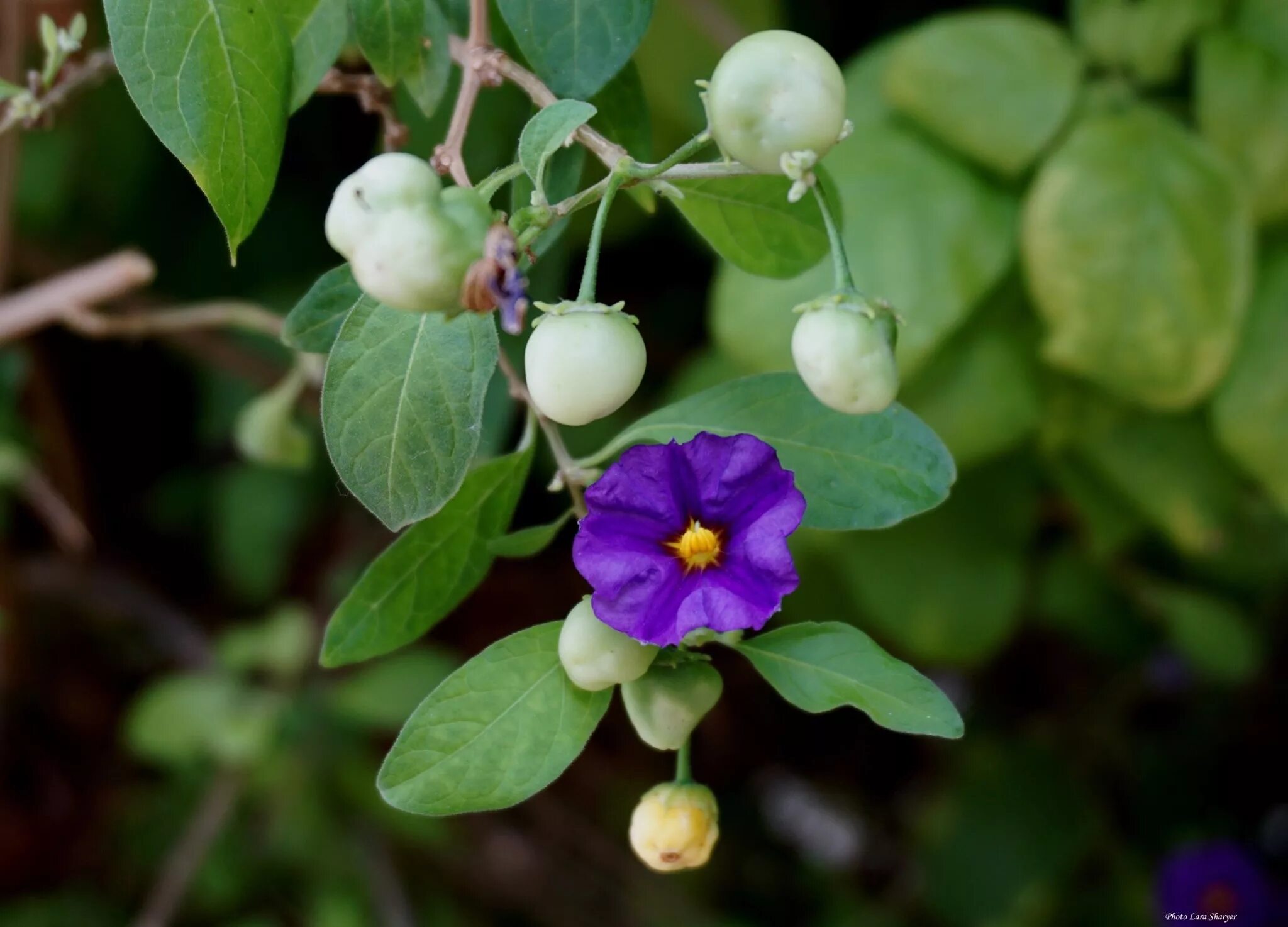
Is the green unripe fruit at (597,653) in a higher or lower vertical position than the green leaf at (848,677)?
higher

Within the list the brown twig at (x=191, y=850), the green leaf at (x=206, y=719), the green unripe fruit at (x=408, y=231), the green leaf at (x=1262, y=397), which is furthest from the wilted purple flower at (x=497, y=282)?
the brown twig at (x=191, y=850)

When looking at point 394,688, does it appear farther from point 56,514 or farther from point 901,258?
point 901,258

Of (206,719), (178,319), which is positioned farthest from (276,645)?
(178,319)

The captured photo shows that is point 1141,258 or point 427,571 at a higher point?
point 427,571

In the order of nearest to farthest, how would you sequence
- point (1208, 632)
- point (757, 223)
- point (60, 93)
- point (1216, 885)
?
point (757, 223)
point (60, 93)
point (1208, 632)
point (1216, 885)

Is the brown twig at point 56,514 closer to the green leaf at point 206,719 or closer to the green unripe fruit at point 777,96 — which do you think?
the green leaf at point 206,719

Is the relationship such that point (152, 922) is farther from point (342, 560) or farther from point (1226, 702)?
point (1226, 702)

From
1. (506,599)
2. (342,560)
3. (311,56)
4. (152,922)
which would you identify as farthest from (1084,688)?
(311,56)
